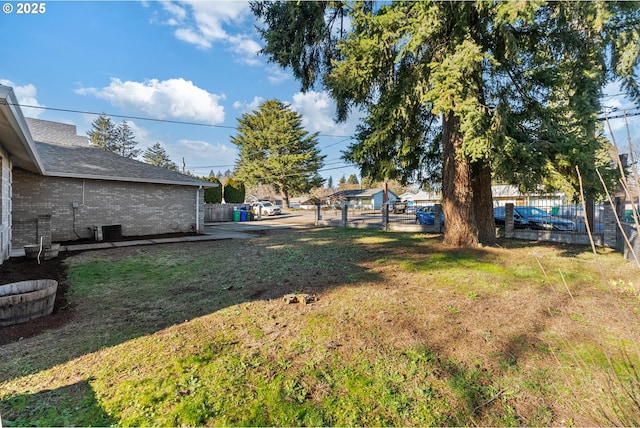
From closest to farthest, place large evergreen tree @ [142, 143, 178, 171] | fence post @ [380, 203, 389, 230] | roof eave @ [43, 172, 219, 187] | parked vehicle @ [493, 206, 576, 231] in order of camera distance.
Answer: roof eave @ [43, 172, 219, 187] → parked vehicle @ [493, 206, 576, 231] → fence post @ [380, 203, 389, 230] → large evergreen tree @ [142, 143, 178, 171]

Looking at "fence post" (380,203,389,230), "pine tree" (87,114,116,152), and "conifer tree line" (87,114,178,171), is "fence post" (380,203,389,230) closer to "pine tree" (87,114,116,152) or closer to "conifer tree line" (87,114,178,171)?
"conifer tree line" (87,114,178,171)

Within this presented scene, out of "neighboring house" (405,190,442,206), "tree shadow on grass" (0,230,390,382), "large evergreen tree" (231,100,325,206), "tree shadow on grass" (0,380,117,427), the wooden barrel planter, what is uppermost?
"large evergreen tree" (231,100,325,206)

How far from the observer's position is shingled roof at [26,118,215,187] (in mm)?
10203

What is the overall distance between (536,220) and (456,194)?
618 cm

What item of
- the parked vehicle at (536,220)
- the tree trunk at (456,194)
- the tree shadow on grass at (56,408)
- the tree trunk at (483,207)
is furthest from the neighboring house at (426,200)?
the tree shadow on grass at (56,408)

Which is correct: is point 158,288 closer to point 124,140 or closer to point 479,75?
point 479,75

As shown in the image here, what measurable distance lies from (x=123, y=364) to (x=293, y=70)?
9.87 metres

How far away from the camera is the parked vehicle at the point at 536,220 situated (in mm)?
11086

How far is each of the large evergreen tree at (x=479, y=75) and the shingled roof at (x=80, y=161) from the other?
6.90 meters

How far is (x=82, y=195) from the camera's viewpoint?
34.2 ft

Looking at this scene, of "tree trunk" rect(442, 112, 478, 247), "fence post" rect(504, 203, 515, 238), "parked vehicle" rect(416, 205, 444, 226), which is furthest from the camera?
"parked vehicle" rect(416, 205, 444, 226)

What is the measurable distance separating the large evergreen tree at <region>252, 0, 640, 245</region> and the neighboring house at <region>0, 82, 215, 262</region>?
7.20 metres

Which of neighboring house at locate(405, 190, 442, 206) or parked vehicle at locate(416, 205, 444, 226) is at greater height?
neighboring house at locate(405, 190, 442, 206)

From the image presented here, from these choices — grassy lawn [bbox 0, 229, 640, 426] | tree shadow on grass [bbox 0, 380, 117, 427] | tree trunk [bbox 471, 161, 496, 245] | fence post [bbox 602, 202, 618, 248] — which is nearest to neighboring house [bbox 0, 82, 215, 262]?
grassy lawn [bbox 0, 229, 640, 426]
